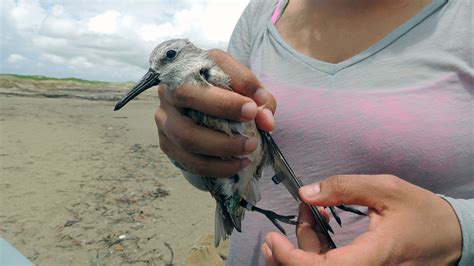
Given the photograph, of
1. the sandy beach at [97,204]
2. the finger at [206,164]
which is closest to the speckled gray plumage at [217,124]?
the finger at [206,164]

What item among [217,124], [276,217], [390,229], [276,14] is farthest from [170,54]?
[390,229]

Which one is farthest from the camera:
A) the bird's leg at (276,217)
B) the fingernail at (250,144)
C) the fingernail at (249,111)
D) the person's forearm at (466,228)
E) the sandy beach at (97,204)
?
the sandy beach at (97,204)

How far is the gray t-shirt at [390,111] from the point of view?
4.44 feet

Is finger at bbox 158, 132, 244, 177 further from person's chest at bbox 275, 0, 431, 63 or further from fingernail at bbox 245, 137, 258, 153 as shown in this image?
person's chest at bbox 275, 0, 431, 63

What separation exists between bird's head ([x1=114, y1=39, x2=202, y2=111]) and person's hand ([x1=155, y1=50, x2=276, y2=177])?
55 centimetres

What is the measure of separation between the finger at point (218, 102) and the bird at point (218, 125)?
0.06 meters

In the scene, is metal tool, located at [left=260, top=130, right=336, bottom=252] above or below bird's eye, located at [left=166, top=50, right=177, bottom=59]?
below

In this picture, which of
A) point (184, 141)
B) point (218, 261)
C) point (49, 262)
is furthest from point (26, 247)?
point (184, 141)

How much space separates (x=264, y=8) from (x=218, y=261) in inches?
118

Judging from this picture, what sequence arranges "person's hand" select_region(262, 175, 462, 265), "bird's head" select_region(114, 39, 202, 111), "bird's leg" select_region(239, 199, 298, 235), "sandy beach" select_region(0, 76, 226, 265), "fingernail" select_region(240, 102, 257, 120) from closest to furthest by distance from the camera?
"person's hand" select_region(262, 175, 462, 265) → "fingernail" select_region(240, 102, 257, 120) → "bird's leg" select_region(239, 199, 298, 235) → "bird's head" select_region(114, 39, 202, 111) → "sandy beach" select_region(0, 76, 226, 265)

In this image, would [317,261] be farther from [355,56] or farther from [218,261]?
[218,261]

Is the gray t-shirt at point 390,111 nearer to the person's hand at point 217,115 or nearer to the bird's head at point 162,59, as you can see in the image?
the person's hand at point 217,115

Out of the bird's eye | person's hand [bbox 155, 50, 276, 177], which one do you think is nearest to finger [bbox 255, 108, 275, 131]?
person's hand [bbox 155, 50, 276, 177]

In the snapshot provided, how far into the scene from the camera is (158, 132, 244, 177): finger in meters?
1.46
